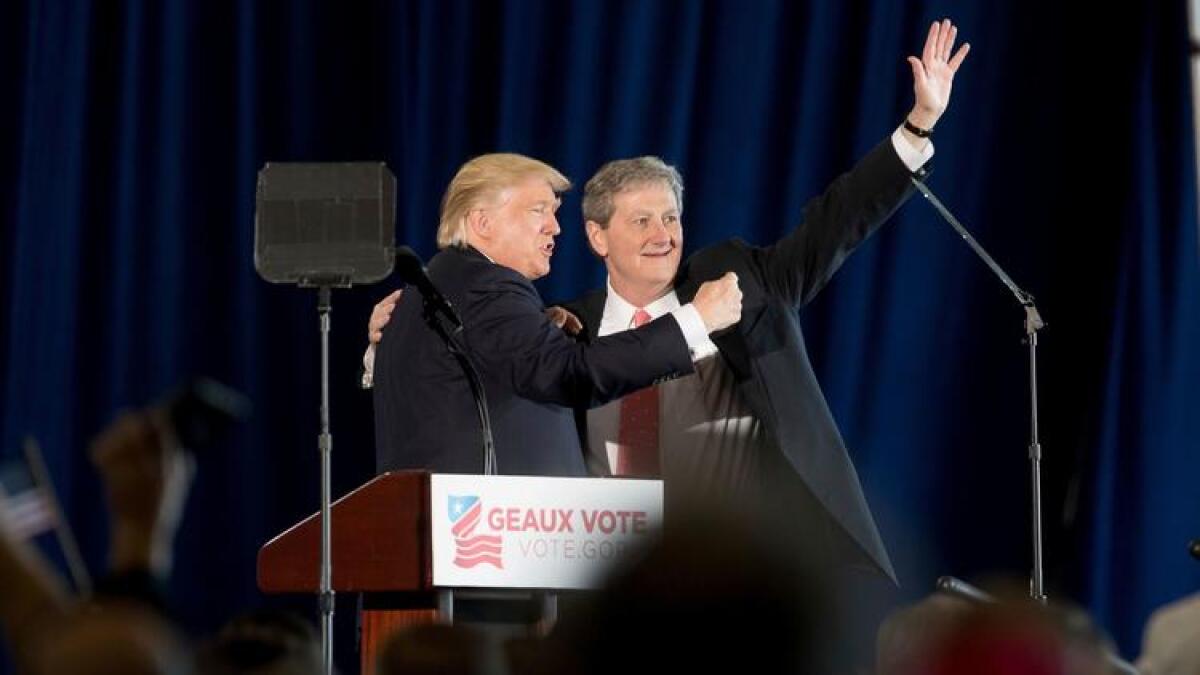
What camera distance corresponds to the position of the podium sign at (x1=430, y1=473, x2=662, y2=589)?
11.3 feet

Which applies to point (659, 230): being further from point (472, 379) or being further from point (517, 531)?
point (517, 531)

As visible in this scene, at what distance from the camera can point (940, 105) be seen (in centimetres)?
462

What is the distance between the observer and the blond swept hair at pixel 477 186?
4.27 metres

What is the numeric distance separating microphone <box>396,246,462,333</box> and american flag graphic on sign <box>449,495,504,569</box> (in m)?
0.40

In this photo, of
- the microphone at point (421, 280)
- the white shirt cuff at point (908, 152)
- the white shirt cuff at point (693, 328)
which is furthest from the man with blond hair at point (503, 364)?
the white shirt cuff at point (908, 152)

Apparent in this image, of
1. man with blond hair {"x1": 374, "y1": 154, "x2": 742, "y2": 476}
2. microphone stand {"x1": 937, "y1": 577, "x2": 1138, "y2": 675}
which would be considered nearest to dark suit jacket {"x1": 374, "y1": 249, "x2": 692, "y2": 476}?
man with blond hair {"x1": 374, "y1": 154, "x2": 742, "y2": 476}

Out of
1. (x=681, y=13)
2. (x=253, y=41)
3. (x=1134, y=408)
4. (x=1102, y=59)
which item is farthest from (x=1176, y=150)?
(x=253, y=41)

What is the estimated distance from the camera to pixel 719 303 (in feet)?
13.0

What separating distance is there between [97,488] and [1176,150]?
3.10 m

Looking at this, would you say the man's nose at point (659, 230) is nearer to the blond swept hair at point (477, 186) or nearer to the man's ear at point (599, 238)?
the man's ear at point (599, 238)

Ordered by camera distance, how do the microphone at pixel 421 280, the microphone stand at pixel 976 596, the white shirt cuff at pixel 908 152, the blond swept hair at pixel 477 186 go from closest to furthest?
the microphone stand at pixel 976 596 < the microphone at pixel 421 280 < the blond swept hair at pixel 477 186 < the white shirt cuff at pixel 908 152

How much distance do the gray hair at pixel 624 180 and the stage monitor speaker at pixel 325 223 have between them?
1.02 m

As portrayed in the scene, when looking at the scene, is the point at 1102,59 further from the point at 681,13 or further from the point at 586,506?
the point at 586,506

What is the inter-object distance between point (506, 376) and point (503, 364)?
0.02 metres
